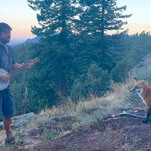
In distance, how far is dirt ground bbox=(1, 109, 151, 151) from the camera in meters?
3.76

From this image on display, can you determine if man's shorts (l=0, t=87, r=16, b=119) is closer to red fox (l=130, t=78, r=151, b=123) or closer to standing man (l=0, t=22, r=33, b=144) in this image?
standing man (l=0, t=22, r=33, b=144)

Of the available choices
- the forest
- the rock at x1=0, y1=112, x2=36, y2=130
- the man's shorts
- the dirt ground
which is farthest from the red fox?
the forest

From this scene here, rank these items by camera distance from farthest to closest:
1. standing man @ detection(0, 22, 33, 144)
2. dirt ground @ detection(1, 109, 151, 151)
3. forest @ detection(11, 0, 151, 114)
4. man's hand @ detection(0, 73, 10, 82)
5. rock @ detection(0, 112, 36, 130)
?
forest @ detection(11, 0, 151, 114), rock @ detection(0, 112, 36, 130), standing man @ detection(0, 22, 33, 144), man's hand @ detection(0, 73, 10, 82), dirt ground @ detection(1, 109, 151, 151)

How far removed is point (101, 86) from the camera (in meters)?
13.1

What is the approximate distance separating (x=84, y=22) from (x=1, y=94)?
85.5 ft

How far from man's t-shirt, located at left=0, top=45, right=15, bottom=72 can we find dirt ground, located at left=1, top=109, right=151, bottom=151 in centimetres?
168

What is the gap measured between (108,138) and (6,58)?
8.48 feet

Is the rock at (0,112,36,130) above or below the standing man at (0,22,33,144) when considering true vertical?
below

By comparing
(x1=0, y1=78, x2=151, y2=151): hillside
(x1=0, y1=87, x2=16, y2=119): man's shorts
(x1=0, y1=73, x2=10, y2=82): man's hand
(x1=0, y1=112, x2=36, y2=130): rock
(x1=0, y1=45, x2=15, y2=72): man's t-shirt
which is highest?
(x1=0, y1=45, x2=15, y2=72): man's t-shirt

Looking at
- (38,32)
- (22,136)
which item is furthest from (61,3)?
(22,136)

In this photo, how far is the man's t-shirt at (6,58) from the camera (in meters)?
5.03

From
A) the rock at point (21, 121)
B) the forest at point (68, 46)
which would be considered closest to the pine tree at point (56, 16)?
the forest at point (68, 46)

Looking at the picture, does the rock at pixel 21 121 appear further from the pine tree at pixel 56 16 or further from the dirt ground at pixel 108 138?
the pine tree at pixel 56 16

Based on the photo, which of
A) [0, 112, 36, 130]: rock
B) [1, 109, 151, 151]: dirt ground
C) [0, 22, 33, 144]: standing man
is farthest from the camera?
[0, 112, 36, 130]: rock
